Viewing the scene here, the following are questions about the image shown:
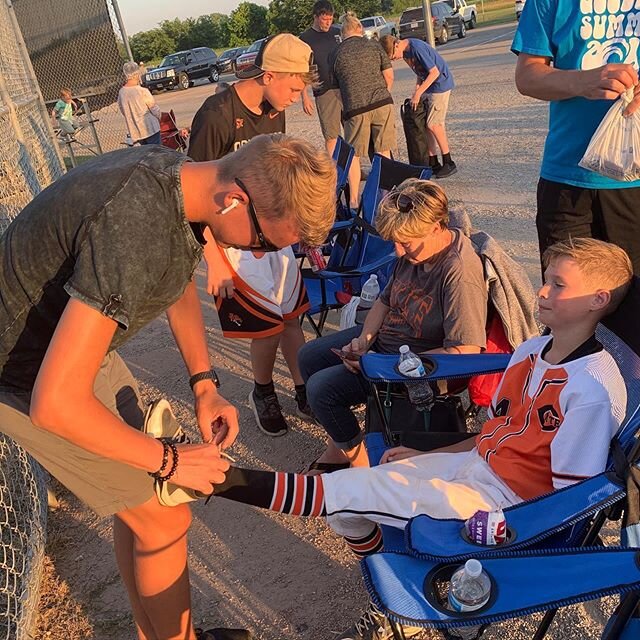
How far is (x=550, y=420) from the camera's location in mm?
1997

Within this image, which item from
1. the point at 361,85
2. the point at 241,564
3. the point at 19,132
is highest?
the point at 19,132

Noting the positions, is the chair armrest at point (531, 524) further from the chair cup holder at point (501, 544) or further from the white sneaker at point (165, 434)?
the white sneaker at point (165, 434)

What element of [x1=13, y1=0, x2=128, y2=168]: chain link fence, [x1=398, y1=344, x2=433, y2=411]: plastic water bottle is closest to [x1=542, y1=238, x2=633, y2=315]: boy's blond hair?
[x1=398, y1=344, x2=433, y2=411]: plastic water bottle

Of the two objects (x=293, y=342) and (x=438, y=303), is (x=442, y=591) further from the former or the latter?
(x=293, y=342)

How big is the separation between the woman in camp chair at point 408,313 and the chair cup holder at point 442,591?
1.14 metres

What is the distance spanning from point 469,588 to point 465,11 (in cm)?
2885

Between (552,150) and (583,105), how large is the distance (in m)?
0.20

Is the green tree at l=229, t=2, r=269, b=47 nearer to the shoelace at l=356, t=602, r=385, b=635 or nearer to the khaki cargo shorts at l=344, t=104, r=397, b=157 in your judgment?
the khaki cargo shorts at l=344, t=104, r=397, b=157

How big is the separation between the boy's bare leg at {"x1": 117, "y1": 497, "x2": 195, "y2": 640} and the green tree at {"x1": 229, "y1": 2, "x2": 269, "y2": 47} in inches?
1795

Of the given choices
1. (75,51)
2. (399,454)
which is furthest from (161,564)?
(75,51)

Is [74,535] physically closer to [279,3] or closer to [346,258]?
[346,258]

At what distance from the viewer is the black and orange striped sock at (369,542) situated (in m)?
2.30

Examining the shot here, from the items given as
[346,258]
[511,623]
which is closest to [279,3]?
[346,258]

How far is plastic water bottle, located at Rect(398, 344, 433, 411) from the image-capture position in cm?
257
